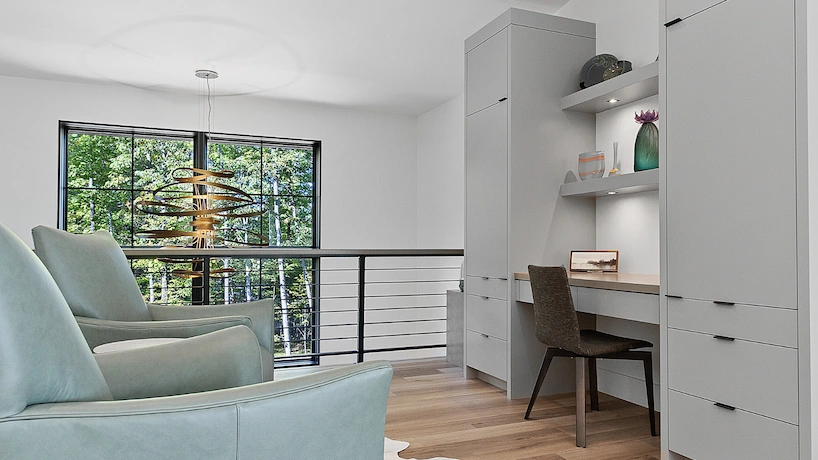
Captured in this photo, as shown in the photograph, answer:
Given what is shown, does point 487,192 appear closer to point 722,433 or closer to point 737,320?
point 737,320

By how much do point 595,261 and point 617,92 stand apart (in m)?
0.92

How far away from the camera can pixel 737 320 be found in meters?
2.08

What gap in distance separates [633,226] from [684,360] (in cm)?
119

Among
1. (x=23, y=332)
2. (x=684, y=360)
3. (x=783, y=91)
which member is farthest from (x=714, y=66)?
(x=23, y=332)

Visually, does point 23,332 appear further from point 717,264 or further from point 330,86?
point 330,86

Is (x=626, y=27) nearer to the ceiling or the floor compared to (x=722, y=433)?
nearer to the ceiling

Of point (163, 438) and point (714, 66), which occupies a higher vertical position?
point (714, 66)

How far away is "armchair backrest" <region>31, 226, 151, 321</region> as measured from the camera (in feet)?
7.29

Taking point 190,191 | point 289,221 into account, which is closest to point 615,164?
point 289,221

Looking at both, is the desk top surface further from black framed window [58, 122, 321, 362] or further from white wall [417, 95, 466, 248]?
black framed window [58, 122, 321, 362]

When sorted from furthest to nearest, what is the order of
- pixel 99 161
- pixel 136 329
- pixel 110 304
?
1. pixel 99 161
2. pixel 110 304
3. pixel 136 329

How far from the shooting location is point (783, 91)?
194 centimetres

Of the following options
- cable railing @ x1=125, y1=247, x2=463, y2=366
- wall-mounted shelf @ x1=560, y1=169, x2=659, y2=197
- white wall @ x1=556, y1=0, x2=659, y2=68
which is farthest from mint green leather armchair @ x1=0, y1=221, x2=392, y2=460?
cable railing @ x1=125, y1=247, x2=463, y2=366

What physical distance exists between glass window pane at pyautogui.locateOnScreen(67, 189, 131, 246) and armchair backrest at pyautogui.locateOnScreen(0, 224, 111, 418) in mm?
5193
